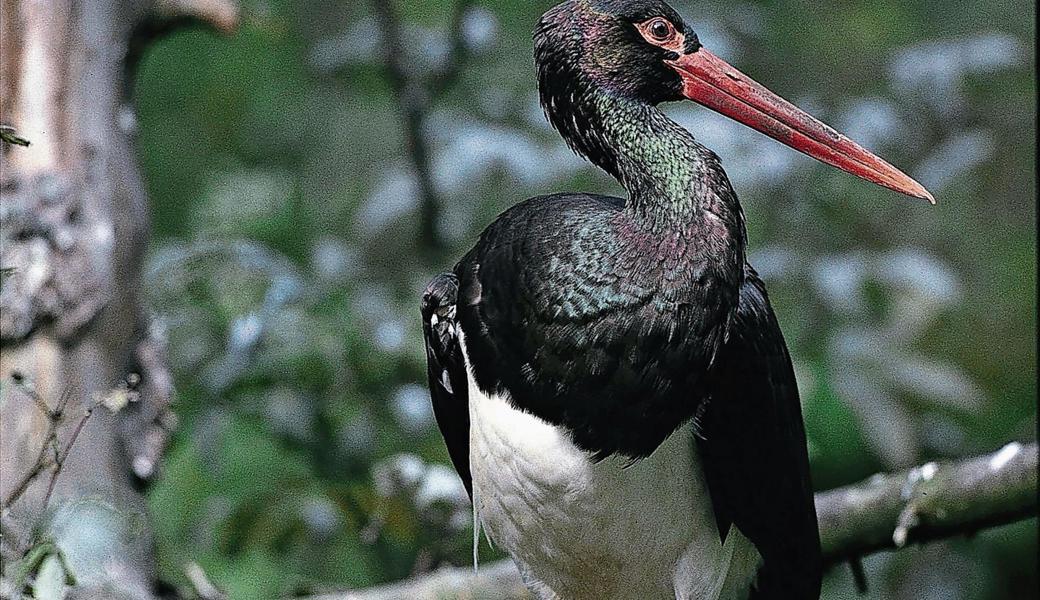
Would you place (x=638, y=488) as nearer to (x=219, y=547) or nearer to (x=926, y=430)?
(x=219, y=547)

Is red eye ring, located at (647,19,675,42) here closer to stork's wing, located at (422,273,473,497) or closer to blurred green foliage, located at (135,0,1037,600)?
stork's wing, located at (422,273,473,497)

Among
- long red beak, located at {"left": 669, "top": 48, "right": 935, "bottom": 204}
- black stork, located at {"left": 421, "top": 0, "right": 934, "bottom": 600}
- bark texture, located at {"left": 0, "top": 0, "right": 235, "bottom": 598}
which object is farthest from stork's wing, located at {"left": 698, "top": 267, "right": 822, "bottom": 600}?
bark texture, located at {"left": 0, "top": 0, "right": 235, "bottom": 598}

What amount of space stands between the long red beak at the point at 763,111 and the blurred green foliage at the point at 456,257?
1.16 m

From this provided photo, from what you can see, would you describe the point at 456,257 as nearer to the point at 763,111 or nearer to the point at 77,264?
the point at 77,264

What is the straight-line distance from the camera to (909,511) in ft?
9.20

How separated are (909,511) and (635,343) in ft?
3.24

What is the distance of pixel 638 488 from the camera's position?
229cm

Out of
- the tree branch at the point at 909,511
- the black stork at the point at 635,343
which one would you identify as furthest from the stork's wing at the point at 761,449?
the tree branch at the point at 909,511

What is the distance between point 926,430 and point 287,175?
8.87 feet

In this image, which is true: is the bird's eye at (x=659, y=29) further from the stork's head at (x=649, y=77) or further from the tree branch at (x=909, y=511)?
the tree branch at (x=909, y=511)

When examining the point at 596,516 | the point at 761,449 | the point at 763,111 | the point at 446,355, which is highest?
the point at 763,111

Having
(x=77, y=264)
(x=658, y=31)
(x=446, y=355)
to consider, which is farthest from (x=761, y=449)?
(x=77, y=264)

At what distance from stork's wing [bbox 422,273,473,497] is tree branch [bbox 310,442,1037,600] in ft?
1.24

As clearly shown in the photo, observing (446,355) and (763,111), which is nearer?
(763,111)
